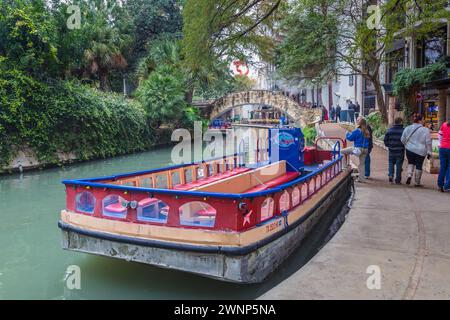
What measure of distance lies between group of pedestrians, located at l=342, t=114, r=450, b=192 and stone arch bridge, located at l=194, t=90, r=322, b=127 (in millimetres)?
26343

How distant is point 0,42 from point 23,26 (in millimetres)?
1259

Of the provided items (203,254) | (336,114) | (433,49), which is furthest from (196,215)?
(336,114)

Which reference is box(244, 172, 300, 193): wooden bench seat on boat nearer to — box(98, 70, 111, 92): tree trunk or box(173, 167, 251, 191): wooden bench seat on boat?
box(173, 167, 251, 191): wooden bench seat on boat

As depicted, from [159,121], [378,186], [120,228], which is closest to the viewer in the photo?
[120,228]

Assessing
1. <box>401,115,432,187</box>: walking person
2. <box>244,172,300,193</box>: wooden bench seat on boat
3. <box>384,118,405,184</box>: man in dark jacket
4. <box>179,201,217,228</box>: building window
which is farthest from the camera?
<box>384,118,405,184</box>: man in dark jacket

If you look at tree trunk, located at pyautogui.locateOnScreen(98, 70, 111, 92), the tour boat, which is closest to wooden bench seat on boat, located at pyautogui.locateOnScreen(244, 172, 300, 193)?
the tour boat

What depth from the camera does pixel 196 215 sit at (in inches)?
229

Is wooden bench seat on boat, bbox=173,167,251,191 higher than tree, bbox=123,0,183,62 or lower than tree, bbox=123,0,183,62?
lower

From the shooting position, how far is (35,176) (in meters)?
17.5

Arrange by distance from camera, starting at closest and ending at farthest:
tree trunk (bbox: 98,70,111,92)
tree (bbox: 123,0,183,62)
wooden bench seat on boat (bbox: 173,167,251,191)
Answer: wooden bench seat on boat (bbox: 173,167,251,191) < tree trunk (bbox: 98,70,111,92) < tree (bbox: 123,0,183,62)

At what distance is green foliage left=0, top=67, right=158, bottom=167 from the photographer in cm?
1753

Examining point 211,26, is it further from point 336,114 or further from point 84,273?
point 336,114
